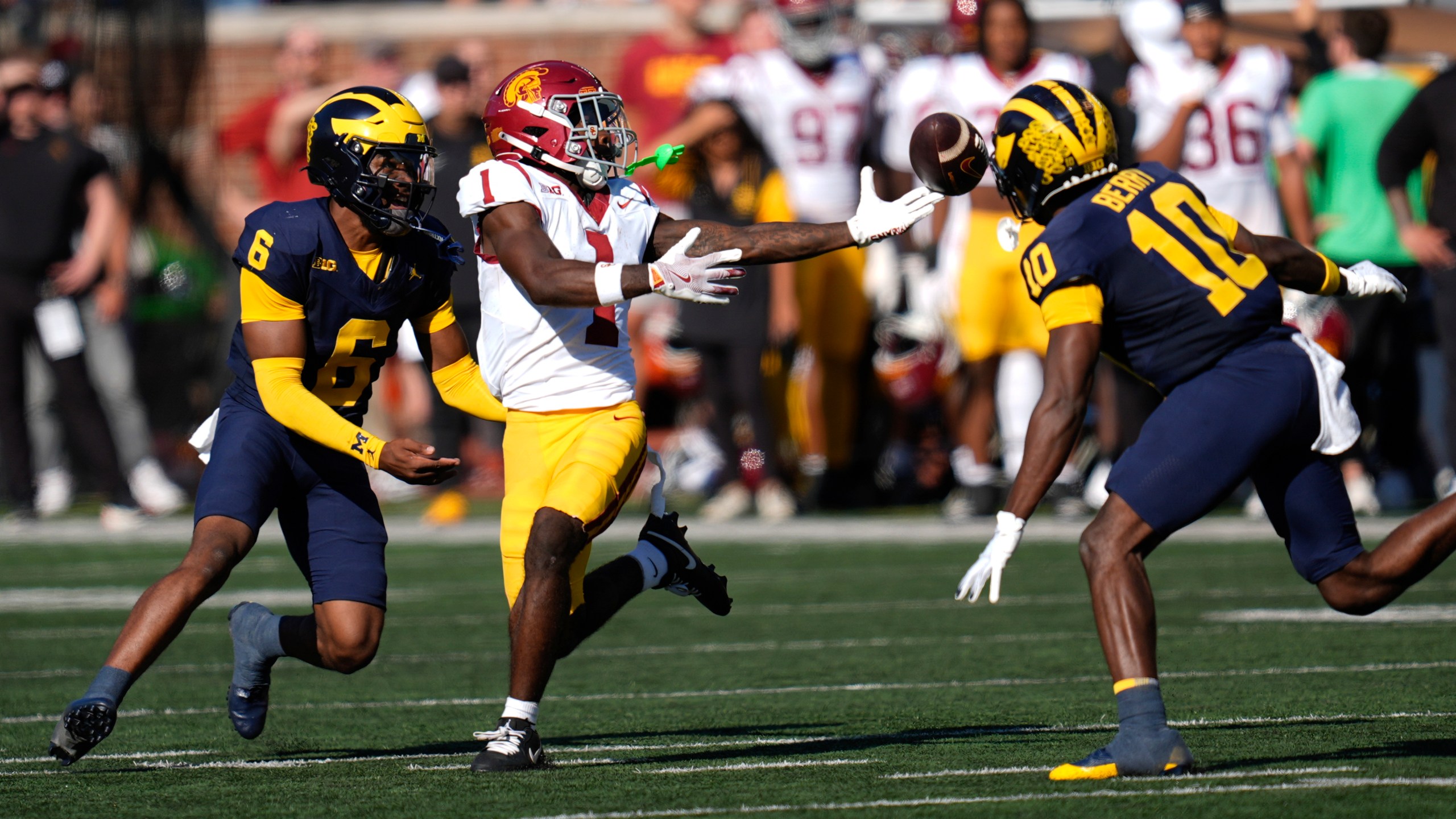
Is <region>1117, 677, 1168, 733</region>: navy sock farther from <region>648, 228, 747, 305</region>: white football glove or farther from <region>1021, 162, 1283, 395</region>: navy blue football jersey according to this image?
<region>648, 228, 747, 305</region>: white football glove

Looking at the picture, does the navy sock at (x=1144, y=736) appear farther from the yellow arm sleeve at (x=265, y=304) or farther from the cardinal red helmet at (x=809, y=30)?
the cardinal red helmet at (x=809, y=30)

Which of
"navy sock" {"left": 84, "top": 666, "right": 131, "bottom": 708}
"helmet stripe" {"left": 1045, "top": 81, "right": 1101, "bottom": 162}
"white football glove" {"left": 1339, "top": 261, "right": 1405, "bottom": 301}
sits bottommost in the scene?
"navy sock" {"left": 84, "top": 666, "right": 131, "bottom": 708}

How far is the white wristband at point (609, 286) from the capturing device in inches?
197

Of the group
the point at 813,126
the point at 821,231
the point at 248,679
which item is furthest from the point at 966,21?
the point at 248,679

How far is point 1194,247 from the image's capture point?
505 cm

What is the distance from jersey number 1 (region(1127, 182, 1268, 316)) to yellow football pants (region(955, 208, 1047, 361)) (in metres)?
5.88

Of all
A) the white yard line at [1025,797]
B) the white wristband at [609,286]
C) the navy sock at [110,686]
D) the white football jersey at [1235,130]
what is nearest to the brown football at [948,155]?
the white wristband at [609,286]

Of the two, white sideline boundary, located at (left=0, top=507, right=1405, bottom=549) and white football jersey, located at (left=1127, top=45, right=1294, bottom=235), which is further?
white football jersey, located at (left=1127, top=45, right=1294, bottom=235)

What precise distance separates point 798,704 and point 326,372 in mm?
1740

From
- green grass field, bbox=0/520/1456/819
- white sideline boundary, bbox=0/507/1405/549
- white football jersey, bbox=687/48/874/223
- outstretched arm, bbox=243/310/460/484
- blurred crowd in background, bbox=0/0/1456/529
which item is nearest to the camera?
green grass field, bbox=0/520/1456/819

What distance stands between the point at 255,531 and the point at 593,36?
1266cm

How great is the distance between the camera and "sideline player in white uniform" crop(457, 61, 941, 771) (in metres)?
5.12

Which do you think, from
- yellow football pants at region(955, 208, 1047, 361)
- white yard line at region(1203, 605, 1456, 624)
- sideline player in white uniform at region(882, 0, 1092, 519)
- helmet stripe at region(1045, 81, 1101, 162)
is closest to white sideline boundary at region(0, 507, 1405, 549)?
sideline player in white uniform at region(882, 0, 1092, 519)

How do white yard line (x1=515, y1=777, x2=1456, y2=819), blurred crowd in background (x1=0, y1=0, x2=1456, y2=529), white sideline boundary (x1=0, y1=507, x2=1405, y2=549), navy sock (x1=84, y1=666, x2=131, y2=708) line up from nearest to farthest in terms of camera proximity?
white yard line (x1=515, y1=777, x2=1456, y2=819), navy sock (x1=84, y1=666, x2=131, y2=708), white sideline boundary (x1=0, y1=507, x2=1405, y2=549), blurred crowd in background (x1=0, y1=0, x2=1456, y2=529)
